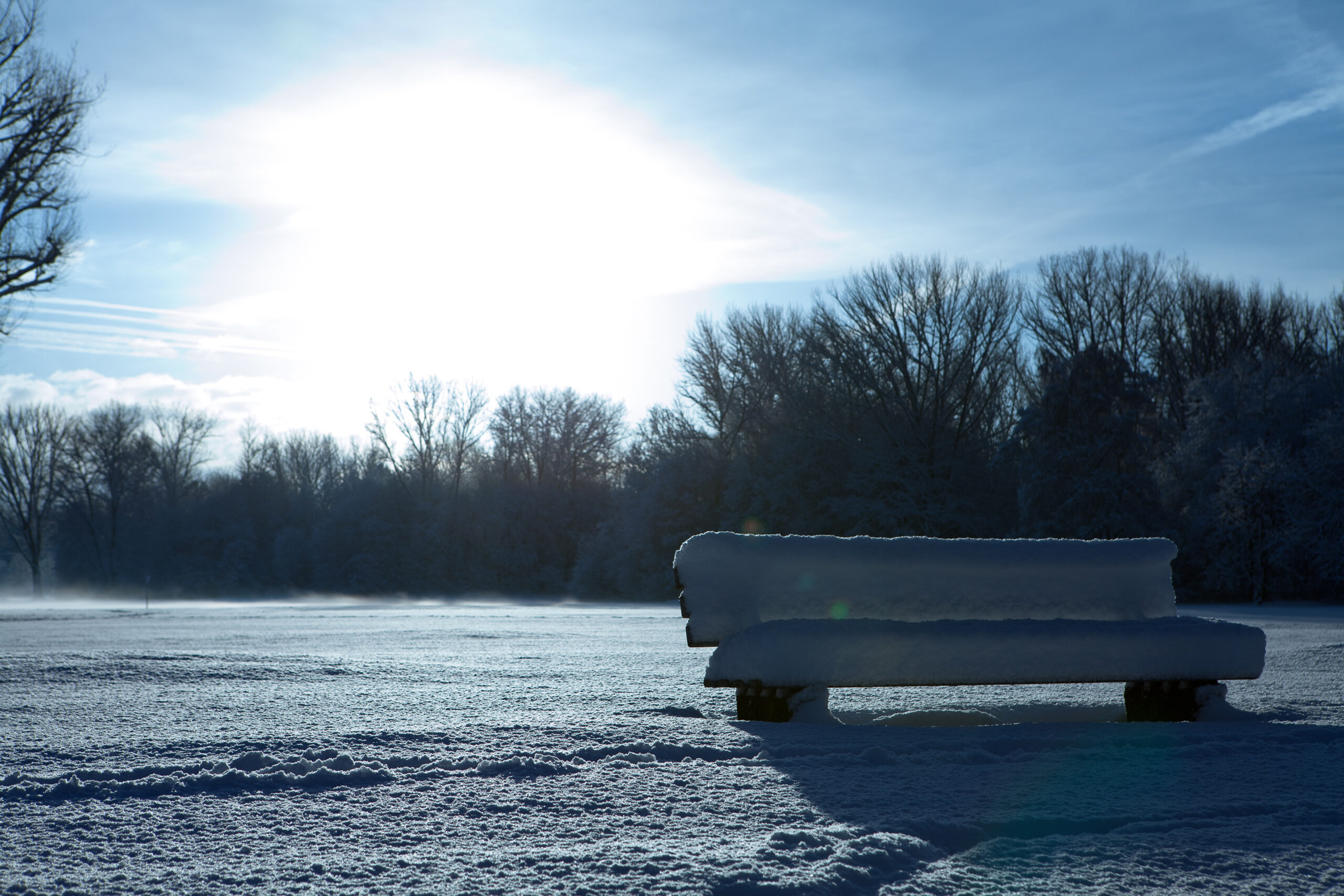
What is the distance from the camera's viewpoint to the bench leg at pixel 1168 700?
5.62m

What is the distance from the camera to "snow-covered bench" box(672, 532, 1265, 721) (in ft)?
16.8

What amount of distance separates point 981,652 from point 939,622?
0.89 feet

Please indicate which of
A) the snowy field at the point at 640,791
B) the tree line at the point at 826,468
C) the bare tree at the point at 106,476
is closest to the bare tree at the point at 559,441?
the tree line at the point at 826,468

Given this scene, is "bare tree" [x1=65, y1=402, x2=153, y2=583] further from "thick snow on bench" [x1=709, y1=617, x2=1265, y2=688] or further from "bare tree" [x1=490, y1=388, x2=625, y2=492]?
"thick snow on bench" [x1=709, y1=617, x2=1265, y2=688]

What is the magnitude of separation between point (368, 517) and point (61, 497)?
1919 centimetres

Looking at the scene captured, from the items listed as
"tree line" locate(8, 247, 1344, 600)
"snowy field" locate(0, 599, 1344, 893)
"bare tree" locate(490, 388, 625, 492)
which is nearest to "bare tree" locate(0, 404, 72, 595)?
"tree line" locate(8, 247, 1344, 600)

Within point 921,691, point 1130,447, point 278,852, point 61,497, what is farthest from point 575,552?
point 278,852

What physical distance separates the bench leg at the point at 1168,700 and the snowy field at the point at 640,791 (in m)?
0.27

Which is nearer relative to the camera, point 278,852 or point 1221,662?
point 278,852

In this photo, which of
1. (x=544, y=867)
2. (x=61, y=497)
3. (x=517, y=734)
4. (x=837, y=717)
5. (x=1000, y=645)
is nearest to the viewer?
(x=544, y=867)

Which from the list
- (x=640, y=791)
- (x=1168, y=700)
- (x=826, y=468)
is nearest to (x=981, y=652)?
(x=1168, y=700)

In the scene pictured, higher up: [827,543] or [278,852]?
[827,543]

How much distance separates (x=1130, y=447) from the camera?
97.8 feet

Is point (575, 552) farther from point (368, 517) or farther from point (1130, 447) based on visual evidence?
point (1130, 447)
